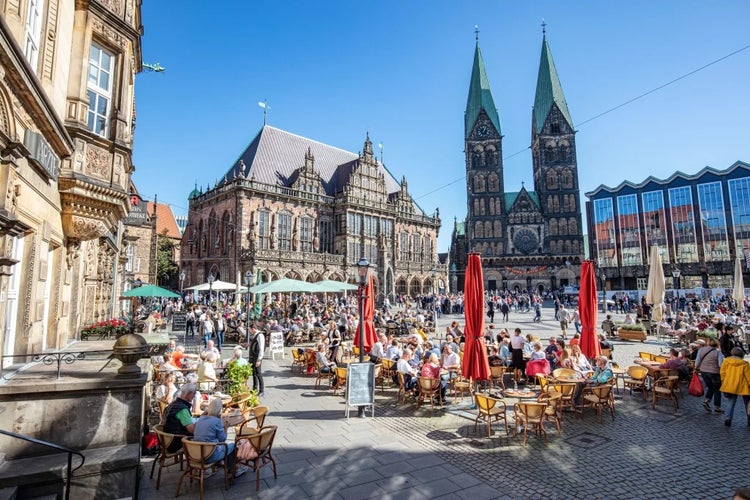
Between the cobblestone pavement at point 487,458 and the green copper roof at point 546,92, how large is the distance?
236ft

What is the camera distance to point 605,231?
6325cm

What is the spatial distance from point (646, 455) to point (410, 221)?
45.4 metres

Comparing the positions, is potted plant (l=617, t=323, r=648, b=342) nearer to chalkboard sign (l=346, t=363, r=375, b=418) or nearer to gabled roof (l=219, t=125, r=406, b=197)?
chalkboard sign (l=346, t=363, r=375, b=418)

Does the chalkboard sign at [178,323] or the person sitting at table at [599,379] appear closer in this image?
the person sitting at table at [599,379]

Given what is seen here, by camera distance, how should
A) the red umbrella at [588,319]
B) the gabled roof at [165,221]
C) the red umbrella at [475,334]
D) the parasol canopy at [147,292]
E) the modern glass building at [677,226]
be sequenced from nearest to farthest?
the red umbrella at [475,334] < the red umbrella at [588,319] < the parasol canopy at [147,292] < the modern glass building at [677,226] < the gabled roof at [165,221]

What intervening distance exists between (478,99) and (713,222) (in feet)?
134

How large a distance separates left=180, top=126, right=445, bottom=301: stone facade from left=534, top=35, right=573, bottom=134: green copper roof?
37163 mm

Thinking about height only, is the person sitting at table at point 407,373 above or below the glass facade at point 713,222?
below

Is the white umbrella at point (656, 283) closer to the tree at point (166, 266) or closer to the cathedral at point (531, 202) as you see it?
the tree at point (166, 266)

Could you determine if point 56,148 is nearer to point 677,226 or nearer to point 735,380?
point 735,380

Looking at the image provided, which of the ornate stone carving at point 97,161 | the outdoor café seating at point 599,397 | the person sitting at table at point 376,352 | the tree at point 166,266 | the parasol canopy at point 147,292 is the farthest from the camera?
the tree at point 166,266

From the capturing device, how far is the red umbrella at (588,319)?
33.9 ft

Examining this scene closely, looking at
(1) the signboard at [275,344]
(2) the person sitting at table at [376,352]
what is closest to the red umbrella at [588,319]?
(2) the person sitting at table at [376,352]

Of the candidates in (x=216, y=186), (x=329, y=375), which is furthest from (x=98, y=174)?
(x=216, y=186)
